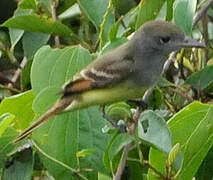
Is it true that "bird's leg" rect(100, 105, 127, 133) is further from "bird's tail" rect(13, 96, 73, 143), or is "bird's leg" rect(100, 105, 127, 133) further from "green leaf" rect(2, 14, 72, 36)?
"green leaf" rect(2, 14, 72, 36)

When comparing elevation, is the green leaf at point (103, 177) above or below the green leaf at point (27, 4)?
below

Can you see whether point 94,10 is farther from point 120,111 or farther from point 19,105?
point 120,111

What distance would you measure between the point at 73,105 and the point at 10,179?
0.41m

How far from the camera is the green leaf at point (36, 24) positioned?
3844 mm

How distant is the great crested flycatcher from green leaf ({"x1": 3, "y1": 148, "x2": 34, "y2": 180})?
0.19 m

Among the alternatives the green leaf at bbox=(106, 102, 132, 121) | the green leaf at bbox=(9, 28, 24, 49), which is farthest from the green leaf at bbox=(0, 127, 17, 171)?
the green leaf at bbox=(9, 28, 24, 49)

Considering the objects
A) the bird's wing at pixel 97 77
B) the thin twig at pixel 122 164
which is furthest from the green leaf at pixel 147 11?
the thin twig at pixel 122 164

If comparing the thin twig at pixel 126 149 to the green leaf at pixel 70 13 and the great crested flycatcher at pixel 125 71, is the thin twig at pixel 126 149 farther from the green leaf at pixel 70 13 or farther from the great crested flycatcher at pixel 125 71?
the green leaf at pixel 70 13

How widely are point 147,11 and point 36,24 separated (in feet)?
1.73

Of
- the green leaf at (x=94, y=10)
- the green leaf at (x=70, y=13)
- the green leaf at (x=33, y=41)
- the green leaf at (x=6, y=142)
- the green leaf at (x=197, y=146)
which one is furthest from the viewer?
the green leaf at (x=70, y=13)

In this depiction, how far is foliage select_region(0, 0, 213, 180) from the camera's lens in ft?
9.88

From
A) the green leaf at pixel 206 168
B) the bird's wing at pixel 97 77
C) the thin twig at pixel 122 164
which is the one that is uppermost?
the bird's wing at pixel 97 77

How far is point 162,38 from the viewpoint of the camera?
3.38m

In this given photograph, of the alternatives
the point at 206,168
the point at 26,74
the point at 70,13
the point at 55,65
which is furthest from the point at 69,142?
the point at 70,13
